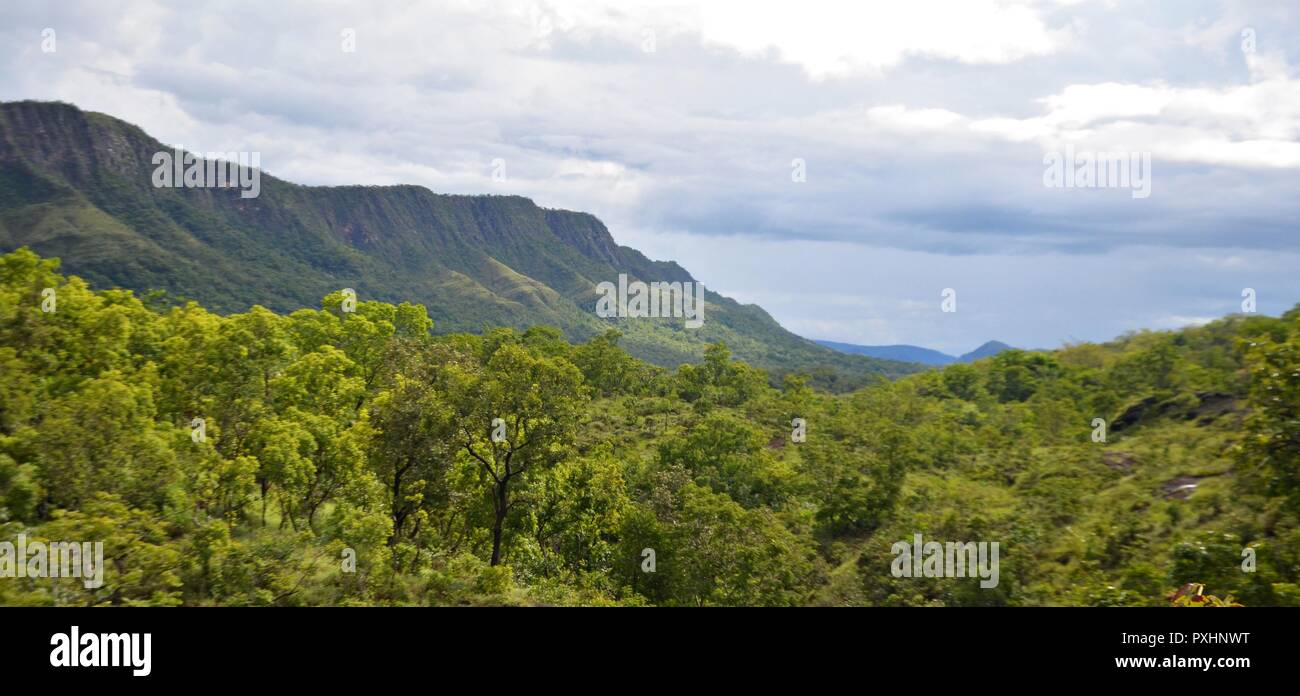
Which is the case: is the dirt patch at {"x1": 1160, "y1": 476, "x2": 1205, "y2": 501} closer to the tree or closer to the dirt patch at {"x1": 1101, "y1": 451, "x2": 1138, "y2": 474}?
the dirt patch at {"x1": 1101, "y1": 451, "x2": 1138, "y2": 474}

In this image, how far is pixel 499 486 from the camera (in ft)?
99.3

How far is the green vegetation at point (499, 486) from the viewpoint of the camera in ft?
59.4

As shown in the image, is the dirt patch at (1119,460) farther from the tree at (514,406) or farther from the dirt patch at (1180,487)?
the tree at (514,406)

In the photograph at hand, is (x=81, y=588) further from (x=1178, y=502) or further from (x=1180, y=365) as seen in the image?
(x=1180, y=365)

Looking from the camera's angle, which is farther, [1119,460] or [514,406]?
[1119,460]

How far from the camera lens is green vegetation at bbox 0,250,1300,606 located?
18109 millimetres

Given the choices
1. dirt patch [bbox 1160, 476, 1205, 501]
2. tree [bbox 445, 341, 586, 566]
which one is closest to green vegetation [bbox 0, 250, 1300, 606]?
tree [bbox 445, 341, 586, 566]

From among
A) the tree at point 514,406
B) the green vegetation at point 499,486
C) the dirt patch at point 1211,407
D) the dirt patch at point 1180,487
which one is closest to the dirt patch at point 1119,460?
the green vegetation at point 499,486

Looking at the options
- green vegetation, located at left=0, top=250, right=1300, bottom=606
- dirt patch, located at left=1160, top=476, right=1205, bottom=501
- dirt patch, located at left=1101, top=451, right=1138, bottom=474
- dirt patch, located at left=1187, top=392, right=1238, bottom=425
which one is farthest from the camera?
dirt patch, located at left=1187, top=392, right=1238, bottom=425

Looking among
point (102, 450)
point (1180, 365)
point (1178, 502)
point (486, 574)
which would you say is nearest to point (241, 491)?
point (102, 450)

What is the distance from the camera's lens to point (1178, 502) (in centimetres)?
2811

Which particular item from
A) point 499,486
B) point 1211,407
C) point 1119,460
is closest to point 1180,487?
point 1119,460

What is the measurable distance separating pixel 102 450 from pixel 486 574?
1071cm

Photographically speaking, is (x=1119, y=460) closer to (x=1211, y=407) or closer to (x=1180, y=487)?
(x=1211, y=407)
